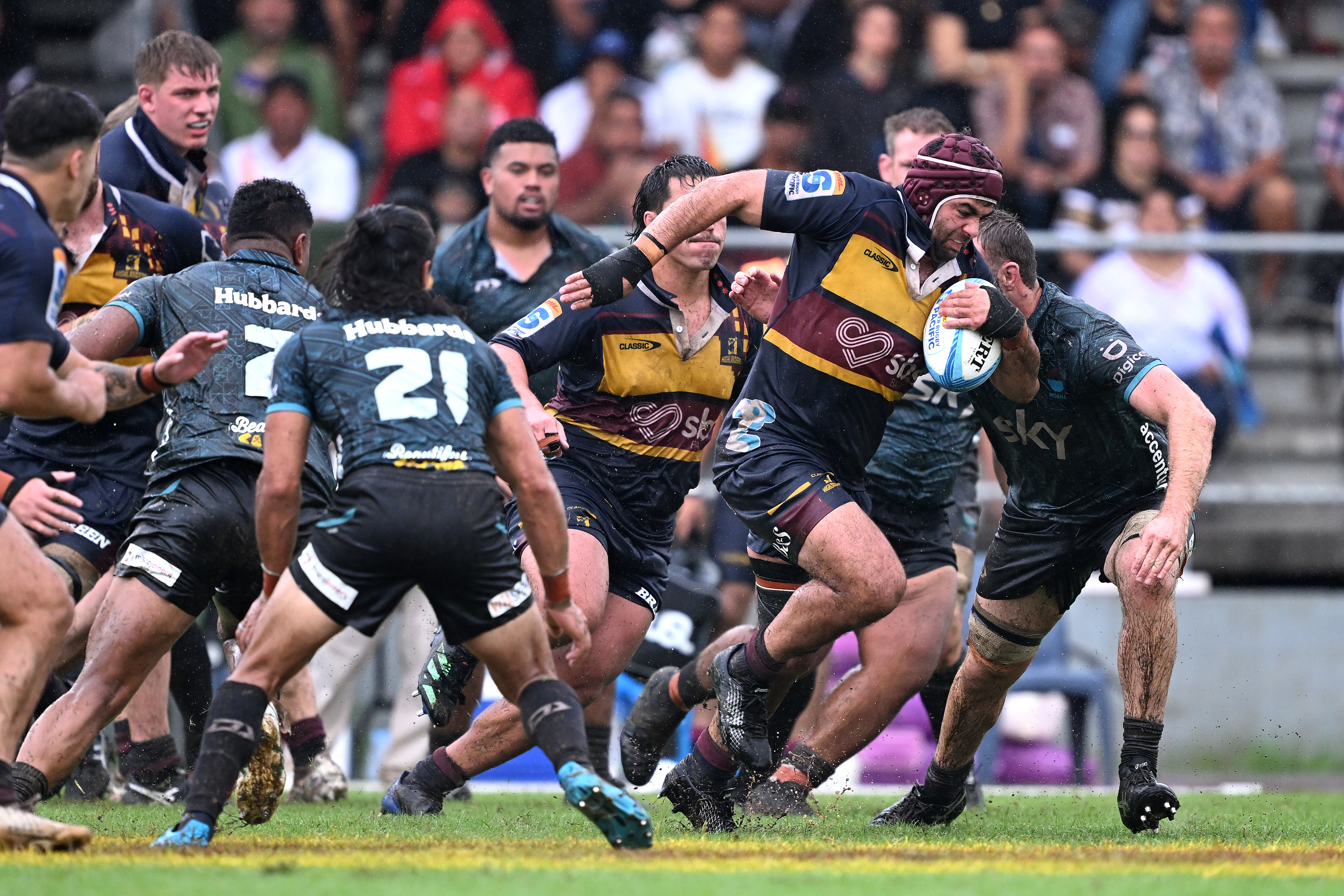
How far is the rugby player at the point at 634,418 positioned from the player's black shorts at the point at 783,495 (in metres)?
0.72

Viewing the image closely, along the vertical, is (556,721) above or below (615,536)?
below

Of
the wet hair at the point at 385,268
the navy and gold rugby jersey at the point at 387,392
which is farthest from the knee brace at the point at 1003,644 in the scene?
the wet hair at the point at 385,268

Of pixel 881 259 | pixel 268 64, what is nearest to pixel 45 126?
pixel 881 259

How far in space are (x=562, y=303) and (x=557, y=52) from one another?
7209 millimetres

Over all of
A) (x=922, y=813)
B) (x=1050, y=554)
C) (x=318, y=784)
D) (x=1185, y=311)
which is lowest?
(x=318, y=784)

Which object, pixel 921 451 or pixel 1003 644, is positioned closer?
pixel 1003 644

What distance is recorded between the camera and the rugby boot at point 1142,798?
6.10m

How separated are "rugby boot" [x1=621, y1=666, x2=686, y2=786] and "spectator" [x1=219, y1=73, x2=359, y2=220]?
6188 mm

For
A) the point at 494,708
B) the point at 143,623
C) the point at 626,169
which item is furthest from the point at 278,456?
the point at 626,169

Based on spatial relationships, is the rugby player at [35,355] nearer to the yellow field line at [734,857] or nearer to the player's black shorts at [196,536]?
the yellow field line at [734,857]

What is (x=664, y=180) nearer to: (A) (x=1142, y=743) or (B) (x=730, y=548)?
(A) (x=1142, y=743)

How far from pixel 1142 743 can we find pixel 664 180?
3094mm

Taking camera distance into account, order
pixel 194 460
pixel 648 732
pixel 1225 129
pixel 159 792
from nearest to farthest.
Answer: pixel 194 460 → pixel 648 732 → pixel 159 792 → pixel 1225 129

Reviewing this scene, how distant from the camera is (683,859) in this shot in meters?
5.21
